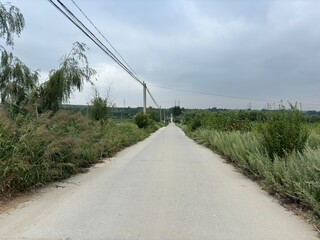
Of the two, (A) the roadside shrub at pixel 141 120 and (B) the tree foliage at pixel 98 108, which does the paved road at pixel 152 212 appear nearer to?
(B) the tree foliage at pixel 98 108

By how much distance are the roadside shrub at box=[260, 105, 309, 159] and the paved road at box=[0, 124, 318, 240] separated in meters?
1.24

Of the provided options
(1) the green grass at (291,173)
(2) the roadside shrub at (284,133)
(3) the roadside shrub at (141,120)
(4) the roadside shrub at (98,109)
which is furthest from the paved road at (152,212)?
(3) the roadside shrub at (141,120)

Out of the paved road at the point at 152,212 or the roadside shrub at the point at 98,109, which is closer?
the paved road at the point at 152,212

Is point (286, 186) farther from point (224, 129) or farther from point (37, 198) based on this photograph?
point (224, 129)

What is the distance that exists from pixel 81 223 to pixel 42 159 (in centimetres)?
295

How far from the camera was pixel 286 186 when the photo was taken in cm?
668

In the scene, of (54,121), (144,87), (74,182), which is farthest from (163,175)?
(144,87)

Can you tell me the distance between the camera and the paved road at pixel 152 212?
15.4 feet

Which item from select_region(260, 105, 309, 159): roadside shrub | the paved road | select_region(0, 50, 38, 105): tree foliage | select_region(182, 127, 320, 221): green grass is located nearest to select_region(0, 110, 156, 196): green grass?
the paved road

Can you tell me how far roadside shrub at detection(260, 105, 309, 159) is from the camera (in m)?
9.06

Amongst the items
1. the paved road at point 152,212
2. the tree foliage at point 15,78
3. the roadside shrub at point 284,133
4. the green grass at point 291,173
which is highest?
the tree foliage at point 15,78

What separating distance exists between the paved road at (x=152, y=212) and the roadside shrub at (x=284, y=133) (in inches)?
48.7

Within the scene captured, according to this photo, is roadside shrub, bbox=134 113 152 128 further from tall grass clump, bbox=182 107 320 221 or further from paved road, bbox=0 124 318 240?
paved road, bbox=0 124 318 240

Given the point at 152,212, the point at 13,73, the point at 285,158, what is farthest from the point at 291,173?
the point at 13,73
